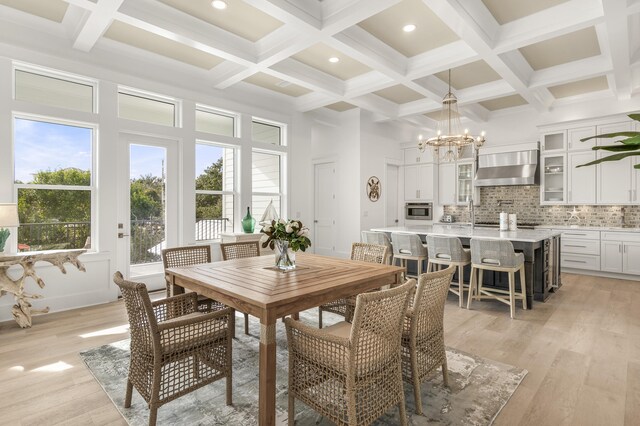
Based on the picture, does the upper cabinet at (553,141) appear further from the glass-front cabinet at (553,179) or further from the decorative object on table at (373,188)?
the decorative object on table at (373,188)

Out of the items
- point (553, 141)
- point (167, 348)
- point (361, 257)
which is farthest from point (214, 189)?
point (553, 141)

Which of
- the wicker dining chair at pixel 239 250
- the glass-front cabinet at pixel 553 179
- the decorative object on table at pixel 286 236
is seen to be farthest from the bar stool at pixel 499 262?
the glass-front cabinet at pixel 553 179

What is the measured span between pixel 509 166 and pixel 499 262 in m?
3.70

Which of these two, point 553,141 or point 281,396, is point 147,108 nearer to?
point 281,396

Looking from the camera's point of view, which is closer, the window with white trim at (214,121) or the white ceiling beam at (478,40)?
the white ceiling beam at (478,40)

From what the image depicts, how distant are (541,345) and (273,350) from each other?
2.59 m

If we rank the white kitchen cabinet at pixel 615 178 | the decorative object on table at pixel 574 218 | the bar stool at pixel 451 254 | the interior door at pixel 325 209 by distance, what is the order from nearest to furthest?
the bar stool at pixel 451 254, the white kitchen cabinet at pixel 615 178, the decorative object on table at pixel 574 218, the interior door at pixel 325 209

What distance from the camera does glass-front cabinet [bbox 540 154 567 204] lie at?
642cm

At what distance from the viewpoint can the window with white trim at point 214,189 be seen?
5.38 m

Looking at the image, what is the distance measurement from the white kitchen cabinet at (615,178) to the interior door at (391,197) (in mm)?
3712

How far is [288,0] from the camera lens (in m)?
3.18

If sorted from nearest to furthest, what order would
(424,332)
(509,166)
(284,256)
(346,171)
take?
(424,332) → (284,256) → (509,166) → (346,171)

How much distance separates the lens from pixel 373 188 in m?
7.35

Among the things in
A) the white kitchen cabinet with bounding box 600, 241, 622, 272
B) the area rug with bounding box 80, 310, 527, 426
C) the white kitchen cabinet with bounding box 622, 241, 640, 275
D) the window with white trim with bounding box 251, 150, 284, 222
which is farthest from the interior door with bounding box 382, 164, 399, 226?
the area rug with bounding box 80, 310, 527, 426
